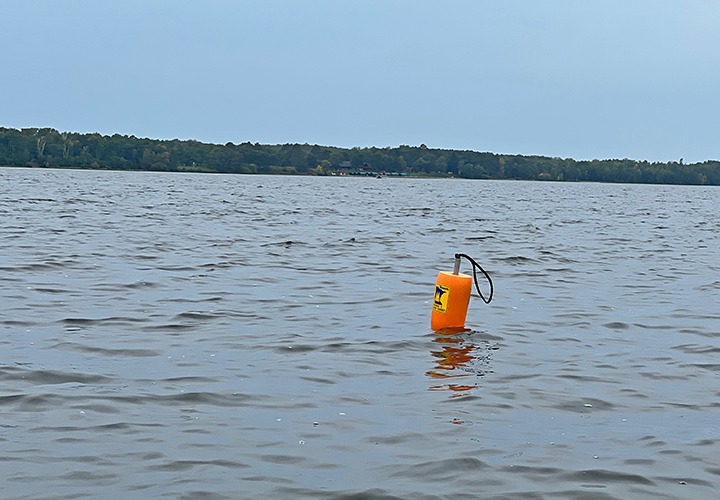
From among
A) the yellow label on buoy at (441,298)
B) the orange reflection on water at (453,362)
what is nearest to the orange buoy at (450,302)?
the yellow label on buoy at (441,298)

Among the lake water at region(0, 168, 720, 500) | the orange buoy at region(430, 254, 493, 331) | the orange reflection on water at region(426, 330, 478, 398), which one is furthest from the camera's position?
the orange buoy at region(430, 254, 493, 331)

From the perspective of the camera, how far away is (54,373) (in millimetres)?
8211

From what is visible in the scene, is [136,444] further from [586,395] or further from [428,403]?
[586,395]

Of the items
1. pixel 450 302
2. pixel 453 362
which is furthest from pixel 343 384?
pixel 450 302

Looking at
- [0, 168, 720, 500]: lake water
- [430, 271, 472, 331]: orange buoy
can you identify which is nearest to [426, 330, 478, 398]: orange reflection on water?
[0, 168, 720, 500]: lake water

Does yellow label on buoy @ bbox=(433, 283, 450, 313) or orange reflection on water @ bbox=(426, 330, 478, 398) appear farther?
yellow label on buoy @ bbox=(433, 283, 450, 313)

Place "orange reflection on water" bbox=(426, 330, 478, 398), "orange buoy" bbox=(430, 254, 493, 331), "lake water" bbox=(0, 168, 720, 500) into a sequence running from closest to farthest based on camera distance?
"lake water" bbox=(0, 168, 720, 500), "orange reflection on water" bbox=(426, 330, 478, 398), "orange buoy" bbox=(430, 254, 493, 331)

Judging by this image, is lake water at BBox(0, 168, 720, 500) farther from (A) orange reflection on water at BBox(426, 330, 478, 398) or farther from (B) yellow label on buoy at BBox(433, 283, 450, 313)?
(B) yellow label on buoy at BBox(433, 283, 450, 313)

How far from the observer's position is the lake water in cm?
586

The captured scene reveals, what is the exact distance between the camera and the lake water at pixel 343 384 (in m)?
5.86

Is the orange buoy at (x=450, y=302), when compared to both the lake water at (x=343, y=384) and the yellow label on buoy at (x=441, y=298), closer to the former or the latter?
the yellow label on buoy at (x=441, y=298)

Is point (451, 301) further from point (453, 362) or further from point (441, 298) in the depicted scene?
point (453, 362)

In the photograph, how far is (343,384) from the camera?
27.4 ft

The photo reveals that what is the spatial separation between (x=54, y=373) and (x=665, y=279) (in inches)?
545
